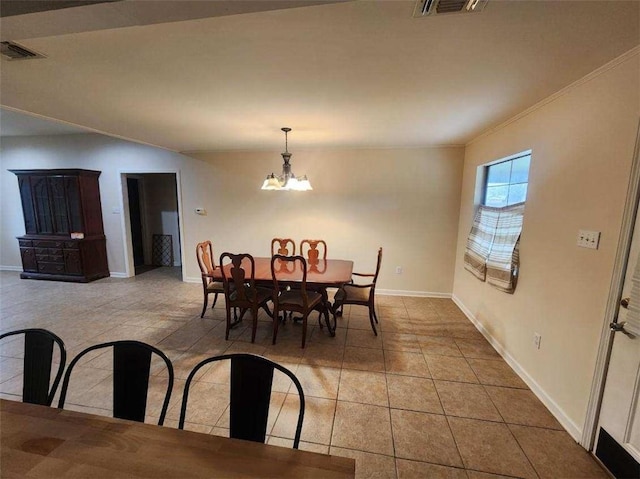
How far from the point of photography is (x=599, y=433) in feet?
5.28

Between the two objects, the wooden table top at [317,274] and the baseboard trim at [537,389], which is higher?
the wooden table top at [317,274]

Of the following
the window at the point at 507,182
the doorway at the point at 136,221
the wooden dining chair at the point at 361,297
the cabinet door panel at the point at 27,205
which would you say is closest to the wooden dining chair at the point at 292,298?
the wooden dining chair at the point at 361,297

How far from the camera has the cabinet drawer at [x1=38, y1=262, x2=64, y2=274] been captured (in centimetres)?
476

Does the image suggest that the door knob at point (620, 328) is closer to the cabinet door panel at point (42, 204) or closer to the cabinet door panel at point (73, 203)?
the cabinet door panel at point (73, 203)

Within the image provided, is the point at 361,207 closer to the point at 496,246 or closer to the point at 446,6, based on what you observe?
the point at 496,246

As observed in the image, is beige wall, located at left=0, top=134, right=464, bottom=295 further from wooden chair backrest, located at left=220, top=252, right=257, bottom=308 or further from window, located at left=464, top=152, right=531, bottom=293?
wooden chair backrest, located at left=220, top=252, right=257, bottom=308

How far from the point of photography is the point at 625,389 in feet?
4.80

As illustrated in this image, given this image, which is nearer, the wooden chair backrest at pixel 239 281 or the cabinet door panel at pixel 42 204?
the wooden chair backrest at pixel 239 281

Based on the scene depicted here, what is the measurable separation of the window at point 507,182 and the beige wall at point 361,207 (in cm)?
68

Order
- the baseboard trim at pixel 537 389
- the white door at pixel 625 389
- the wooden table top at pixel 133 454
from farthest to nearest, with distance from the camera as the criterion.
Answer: the baseboard trim at pixel 537 389
the white door at pixel 625 389
the wooden table top at pixel 133 454

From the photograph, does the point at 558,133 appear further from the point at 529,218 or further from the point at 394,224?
the point at 394,224

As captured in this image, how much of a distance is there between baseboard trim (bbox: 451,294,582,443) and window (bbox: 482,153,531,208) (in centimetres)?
143

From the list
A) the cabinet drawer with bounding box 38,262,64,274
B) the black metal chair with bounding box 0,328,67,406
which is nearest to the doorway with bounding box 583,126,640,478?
the black metal chair with bounding box 0,328,67,406

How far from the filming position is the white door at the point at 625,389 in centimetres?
140
